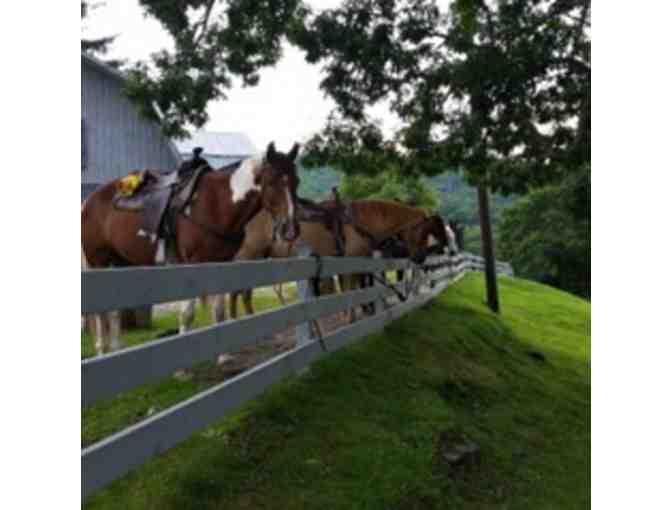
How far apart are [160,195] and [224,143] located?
4416 mm

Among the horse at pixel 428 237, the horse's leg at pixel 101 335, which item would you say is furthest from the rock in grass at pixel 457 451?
the horse at pixel 428 237

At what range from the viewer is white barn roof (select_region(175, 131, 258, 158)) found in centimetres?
931

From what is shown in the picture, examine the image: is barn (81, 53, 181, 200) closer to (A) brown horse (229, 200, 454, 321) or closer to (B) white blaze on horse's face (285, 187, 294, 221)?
(A) brown horse (229, 200, 454, 321)

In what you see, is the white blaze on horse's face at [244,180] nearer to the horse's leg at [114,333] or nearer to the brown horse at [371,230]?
the horse's leg at [114,333]

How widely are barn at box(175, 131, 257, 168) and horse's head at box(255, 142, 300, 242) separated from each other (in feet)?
13.2

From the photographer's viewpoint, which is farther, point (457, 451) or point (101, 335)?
point (101, 335)

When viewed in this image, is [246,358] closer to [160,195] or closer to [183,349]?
[160,195]

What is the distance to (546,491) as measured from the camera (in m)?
3.71

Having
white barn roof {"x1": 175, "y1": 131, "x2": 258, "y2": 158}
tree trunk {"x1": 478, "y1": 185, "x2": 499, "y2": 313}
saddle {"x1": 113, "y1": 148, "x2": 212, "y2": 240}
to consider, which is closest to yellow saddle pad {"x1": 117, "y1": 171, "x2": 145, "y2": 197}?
saddle {"x1": 113, "y1": 148, "x2": 212, "y2": 240}

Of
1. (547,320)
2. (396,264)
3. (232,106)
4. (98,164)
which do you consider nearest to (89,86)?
(98,164)

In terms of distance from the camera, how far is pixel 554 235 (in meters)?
14.8

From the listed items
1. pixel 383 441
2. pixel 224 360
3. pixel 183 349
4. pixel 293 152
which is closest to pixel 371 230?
pixel 293 152
